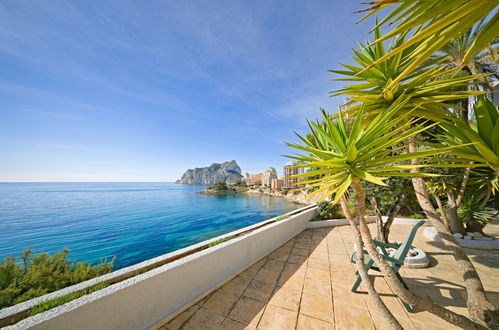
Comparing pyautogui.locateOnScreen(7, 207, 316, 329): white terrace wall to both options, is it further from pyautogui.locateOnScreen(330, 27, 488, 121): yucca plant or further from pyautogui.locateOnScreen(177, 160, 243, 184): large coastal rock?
pyautogui.locateOnScreen(177, 160, 243, 184): large coastal rock

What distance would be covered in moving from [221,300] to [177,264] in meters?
0.94

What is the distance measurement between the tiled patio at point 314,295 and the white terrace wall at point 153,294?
19 cm

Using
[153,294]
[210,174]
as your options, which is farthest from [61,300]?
[210,174]

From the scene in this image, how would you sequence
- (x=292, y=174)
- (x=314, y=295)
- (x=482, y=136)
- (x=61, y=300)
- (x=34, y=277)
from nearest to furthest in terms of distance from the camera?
(x=482, y=136) < (x=61, y=300) < (x=34, y=277) < (x=314, y=295) < (x=292, y=174)

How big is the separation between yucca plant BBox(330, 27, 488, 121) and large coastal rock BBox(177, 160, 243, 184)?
138 m

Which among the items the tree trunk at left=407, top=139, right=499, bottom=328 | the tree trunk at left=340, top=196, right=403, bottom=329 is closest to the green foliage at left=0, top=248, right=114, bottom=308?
the tree trunk at left=340, top=196, right=403, bottom=329

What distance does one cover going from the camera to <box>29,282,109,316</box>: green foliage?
1660 millimetres

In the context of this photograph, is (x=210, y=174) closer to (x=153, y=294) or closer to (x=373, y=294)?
(x=153, y=294)

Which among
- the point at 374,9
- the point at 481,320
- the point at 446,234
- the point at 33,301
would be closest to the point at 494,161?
the point at 446,234

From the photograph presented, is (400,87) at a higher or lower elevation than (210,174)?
lower

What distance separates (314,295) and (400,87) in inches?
123

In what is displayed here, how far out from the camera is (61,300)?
180 cm

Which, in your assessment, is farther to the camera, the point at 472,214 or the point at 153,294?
the point at 472,214

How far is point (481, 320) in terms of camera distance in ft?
4.12
